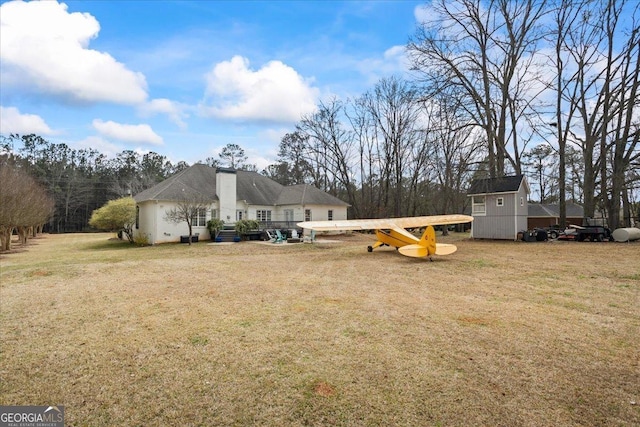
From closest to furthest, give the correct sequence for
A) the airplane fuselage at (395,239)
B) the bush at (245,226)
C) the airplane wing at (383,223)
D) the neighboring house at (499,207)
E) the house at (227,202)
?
1. the airplane fuselage at (395,239)
2. the airplane wing at (383,223)
3. the neighboring house at (499,207)
4. the house at (227,202)
5. the bush at (245,226)

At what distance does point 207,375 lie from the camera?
427cm

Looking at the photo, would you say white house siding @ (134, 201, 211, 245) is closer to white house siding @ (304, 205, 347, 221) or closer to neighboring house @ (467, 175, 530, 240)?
white house siding @ (304, 205, 347, 221)

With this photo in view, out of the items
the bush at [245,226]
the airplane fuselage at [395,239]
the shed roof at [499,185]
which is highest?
the shed roof at [499,185]

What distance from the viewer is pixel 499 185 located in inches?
907

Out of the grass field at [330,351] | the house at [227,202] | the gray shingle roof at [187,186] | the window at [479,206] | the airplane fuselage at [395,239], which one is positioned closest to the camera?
the grass field at [330,351]

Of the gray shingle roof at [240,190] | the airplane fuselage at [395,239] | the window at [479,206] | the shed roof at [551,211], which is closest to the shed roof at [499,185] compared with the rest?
the window at [479,206]

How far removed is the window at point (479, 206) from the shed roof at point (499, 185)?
0.47 metres

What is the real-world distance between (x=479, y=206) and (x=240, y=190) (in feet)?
62.7

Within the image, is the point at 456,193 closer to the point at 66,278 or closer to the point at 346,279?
the point at 346,279

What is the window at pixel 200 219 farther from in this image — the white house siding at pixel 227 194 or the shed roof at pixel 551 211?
the shed roof at pixel 551 211

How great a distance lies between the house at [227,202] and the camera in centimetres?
2442

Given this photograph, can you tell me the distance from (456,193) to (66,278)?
33.4 metres

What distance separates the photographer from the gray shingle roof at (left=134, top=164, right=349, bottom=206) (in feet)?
83.9

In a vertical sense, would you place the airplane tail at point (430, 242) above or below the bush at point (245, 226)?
below
